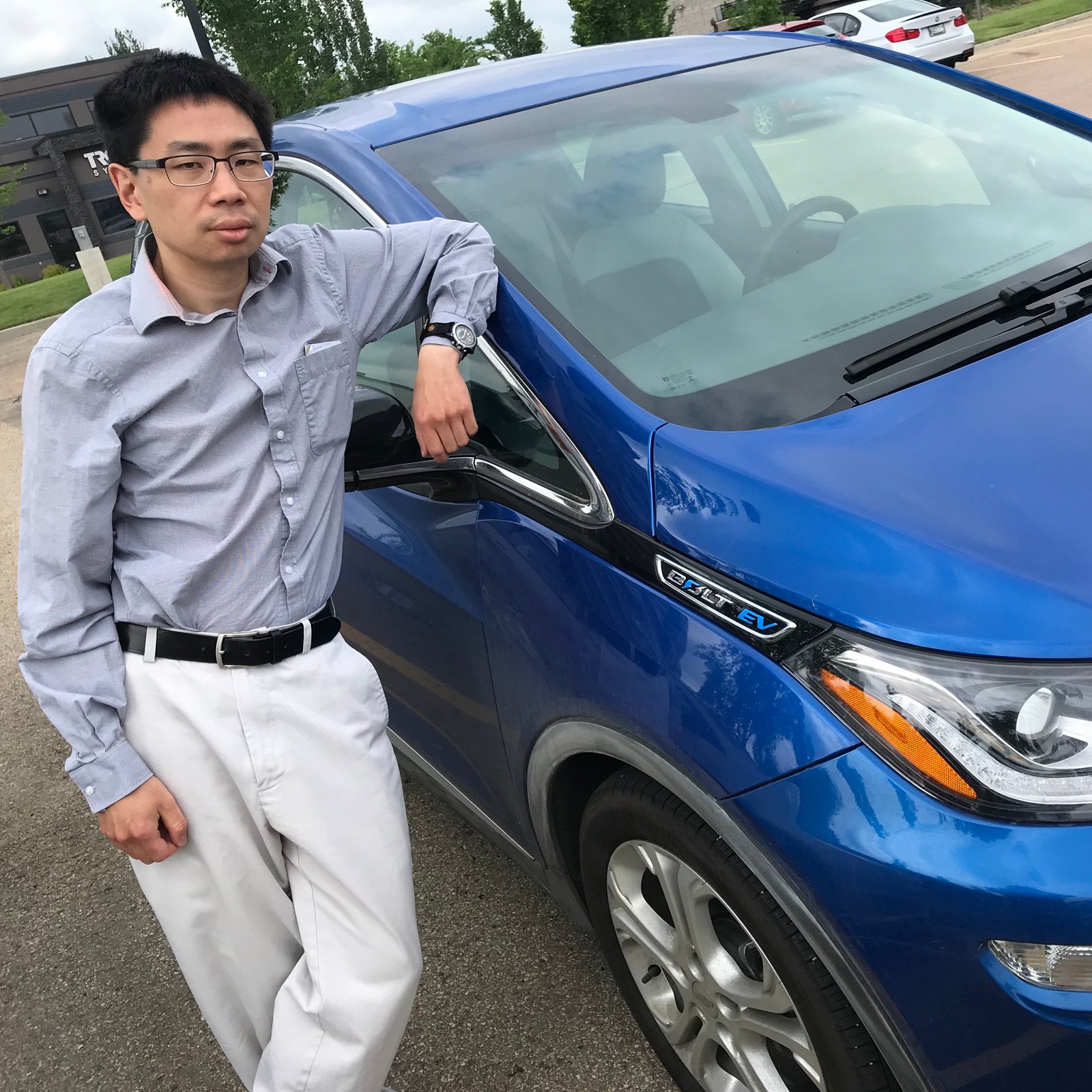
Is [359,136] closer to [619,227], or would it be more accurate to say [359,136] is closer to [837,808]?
[619,227]

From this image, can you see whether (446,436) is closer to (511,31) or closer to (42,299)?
(42,299)

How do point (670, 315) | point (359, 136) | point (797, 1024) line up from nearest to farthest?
point (797, 1024), point (670, 315), point (359, 136)

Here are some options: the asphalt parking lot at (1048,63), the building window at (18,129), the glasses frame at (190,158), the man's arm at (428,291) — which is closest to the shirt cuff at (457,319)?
the man's arm at (428,291)

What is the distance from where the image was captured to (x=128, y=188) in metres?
1.79

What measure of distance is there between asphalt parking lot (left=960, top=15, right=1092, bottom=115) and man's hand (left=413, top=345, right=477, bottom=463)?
9.46 m

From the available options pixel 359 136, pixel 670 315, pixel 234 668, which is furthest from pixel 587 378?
pixel 359 136

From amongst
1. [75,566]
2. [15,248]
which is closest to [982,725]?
[75,566]

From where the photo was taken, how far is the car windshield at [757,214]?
192cm

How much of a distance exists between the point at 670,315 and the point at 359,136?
84cm

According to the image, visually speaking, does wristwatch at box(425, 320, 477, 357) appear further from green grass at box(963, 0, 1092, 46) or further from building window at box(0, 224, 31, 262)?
building window at box(0, 224, 31, 262)

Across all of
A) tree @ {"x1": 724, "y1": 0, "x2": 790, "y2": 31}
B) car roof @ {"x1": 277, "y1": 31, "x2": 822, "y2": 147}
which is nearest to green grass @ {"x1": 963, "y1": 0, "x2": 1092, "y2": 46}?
tree @ {"x1": 724, "y1": 0, "x2": 790, "y2": 31}

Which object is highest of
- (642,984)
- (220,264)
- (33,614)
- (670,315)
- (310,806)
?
(220,264)

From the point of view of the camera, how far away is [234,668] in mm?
1772

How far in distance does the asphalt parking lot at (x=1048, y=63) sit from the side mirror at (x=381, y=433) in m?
9.36
